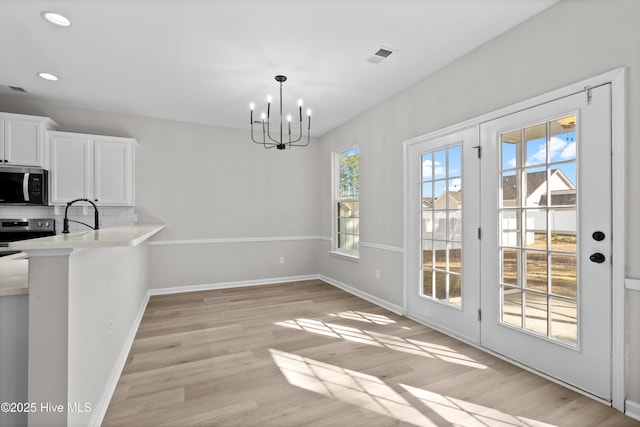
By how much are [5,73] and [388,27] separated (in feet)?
12.6

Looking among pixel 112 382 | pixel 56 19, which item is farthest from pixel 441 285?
pixel 56 19

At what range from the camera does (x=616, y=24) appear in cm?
197

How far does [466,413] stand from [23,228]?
504cm

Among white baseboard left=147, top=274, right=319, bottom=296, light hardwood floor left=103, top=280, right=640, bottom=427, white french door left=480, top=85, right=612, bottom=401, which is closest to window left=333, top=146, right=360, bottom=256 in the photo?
white baseboard left=147, top=274, right=319, bottom=296

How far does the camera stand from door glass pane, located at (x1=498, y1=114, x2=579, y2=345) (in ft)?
7.30

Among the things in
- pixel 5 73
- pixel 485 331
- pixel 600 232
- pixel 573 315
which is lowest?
pixel 485 331

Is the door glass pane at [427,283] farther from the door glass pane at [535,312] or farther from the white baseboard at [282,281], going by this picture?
the door glass pane at [535,312]

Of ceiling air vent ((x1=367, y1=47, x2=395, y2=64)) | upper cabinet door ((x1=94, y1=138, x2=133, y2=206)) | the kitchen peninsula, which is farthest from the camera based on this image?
upper cabinet door ((x1=94, y1=138, x2=133, y2=206))

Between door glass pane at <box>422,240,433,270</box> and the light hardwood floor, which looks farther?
door glass pane at <box>422,240,433,270</box>

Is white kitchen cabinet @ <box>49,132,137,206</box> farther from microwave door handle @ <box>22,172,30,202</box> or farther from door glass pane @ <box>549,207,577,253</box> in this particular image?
door glass pane @ <box>549,207,577,253</box>

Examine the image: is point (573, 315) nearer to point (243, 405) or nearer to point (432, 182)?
point (432, 182)

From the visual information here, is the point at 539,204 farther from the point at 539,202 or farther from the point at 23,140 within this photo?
the point at 23,140

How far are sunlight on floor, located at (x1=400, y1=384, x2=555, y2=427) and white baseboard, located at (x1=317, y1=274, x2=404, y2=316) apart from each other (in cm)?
171

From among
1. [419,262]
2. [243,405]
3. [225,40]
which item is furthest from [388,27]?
[243,405]
